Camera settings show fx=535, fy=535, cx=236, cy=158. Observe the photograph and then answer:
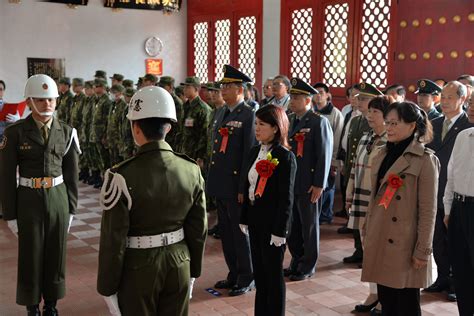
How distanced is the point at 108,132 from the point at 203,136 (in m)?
2.48

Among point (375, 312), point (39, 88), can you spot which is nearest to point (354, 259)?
point (375, 312)

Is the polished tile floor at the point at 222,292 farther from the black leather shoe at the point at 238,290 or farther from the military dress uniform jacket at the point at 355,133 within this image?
the military dress uniform jacket at the point at 355,133

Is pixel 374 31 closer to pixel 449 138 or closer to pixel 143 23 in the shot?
pixel 449 138

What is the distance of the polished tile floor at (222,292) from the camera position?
13.0 ft

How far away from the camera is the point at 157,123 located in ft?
7.52

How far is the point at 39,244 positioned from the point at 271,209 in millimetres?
1570

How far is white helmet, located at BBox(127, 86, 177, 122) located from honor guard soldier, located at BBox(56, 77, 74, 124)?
310 inches

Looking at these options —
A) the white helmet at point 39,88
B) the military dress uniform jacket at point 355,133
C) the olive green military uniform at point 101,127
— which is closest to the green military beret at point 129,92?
the olive green military uniform at point 101,127

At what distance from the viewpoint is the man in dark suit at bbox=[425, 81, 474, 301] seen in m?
4.25

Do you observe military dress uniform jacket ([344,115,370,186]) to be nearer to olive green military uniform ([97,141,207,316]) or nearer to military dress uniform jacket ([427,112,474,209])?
military dress uniform jacket ([427,112,474,209])

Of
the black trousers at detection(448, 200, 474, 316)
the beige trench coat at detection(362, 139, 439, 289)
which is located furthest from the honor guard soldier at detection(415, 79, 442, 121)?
the beige trench coat at detection(362, 139, 439, 289)

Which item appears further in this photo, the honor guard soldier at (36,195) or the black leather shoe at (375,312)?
the black leather shoe at (375,312)

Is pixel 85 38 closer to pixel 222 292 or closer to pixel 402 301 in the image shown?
pixel 222 292

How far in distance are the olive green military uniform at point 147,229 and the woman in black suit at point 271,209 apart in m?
0.96
